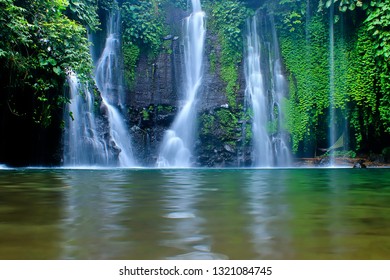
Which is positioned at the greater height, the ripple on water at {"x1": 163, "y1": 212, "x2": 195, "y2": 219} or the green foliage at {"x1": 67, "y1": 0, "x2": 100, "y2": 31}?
the green foliage at {"x1": 67, "y1": 0, "x2": 100, "y2": 31}

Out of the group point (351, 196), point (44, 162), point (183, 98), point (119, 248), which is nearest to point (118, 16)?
point (183, 98)

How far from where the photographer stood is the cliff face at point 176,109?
15312mm

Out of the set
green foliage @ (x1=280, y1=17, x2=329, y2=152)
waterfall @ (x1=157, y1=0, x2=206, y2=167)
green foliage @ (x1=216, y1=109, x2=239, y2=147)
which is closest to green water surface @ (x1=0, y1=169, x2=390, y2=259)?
waterfall @ (x1=157, y1=0, x2=206, y2=167)

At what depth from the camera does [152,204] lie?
3771mm

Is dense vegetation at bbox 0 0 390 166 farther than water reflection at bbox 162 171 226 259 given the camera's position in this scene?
A: Yes

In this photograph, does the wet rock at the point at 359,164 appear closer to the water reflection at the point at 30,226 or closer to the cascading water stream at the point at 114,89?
the cascading water stream at the point at 114,89

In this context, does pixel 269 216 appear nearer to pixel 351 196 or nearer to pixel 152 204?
pixel 152 204

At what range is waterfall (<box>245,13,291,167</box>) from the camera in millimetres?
15336

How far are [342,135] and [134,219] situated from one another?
1448 centimetres

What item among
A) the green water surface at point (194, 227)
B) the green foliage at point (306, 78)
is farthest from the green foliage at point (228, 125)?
the green water surface at point (194, 227)

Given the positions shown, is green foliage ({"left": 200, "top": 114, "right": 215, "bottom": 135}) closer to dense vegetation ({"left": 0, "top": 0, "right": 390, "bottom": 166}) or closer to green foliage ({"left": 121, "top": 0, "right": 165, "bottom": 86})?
dense vegetation ({"left": 0, "top": 0, "right": 390, "bottom": 166})

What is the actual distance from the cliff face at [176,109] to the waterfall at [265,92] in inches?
18.6

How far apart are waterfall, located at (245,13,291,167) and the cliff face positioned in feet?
1.55

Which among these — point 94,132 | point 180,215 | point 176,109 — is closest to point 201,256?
point 180,215
